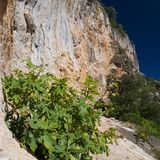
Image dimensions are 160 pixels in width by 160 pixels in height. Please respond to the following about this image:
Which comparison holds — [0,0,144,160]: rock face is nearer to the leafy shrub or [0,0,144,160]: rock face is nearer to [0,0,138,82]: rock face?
[0,0,138,82]: rock face

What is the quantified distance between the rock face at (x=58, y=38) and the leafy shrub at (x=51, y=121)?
0.34 meters

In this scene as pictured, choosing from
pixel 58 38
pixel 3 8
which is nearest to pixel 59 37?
pixel 58 38

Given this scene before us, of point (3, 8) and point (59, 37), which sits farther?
point (59, 37)

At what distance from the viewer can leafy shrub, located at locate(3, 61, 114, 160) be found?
22.8 feet

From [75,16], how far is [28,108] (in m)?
20.2

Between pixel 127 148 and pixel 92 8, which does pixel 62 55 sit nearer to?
pixel 127 148

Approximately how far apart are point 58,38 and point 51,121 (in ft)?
45.4

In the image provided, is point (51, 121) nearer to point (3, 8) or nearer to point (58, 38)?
point (3, 8)

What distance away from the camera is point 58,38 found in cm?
2062

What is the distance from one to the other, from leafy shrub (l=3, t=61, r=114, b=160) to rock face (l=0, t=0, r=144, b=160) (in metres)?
0.34

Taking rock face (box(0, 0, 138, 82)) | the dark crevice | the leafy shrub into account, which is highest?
rock face (box(0, 0, 138, 82))

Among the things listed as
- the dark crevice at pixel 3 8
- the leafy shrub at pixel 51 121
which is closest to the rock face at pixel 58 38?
the dark crevice at pixel 3 8

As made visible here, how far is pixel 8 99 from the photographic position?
25.9ft

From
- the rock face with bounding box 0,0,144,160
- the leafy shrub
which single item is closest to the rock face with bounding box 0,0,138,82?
the rock face with bounding box 0,0,144,160
